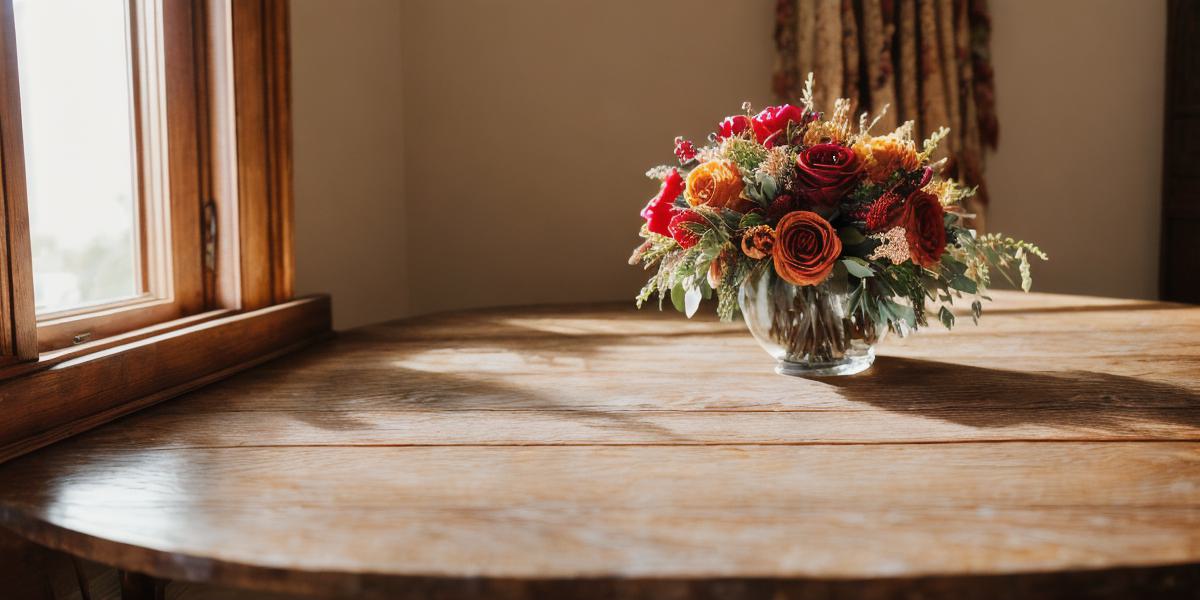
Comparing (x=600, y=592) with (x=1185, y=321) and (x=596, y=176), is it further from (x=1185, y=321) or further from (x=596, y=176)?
(x=596, y=176)

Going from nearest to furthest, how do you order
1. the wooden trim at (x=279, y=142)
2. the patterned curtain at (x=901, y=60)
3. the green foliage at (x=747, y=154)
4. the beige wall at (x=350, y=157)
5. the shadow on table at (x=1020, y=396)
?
the shadow on table at (x=1020, y=396), the green foliage at (x=747, y=154), the wooden trim at (x=279, y=142), the beige wall at (x=350, y=157), the patterned curtain at (x=901, y=60)

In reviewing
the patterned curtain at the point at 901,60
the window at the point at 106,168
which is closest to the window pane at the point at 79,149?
the window at the point at 106,168

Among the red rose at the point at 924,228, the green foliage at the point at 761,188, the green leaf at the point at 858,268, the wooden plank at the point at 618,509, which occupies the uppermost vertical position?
the green foliage at the point at 761,188

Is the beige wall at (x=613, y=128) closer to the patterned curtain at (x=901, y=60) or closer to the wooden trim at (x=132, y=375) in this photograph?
the patterned curtain at (x=901, y=60)

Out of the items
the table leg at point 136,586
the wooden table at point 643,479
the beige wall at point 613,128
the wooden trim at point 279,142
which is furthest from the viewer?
the beige wall at point 613,128

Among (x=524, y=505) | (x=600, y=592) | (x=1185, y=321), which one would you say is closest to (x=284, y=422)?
(x=524, y=505)

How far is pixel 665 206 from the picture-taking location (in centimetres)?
127

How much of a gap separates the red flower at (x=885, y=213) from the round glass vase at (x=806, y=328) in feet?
0.40

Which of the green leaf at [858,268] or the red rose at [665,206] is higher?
the red rose at [665,206]

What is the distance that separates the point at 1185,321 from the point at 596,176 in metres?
1.80

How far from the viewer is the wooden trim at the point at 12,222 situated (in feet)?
3.07

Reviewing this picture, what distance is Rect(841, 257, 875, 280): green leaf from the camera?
45.0 inches

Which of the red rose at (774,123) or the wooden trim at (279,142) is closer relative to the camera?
the red rose at (774,123)

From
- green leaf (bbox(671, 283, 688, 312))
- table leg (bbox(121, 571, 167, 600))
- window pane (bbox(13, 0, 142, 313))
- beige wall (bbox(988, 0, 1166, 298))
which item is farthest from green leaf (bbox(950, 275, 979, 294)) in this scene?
beige wall (bbox(988, 0, 1166, 298))
